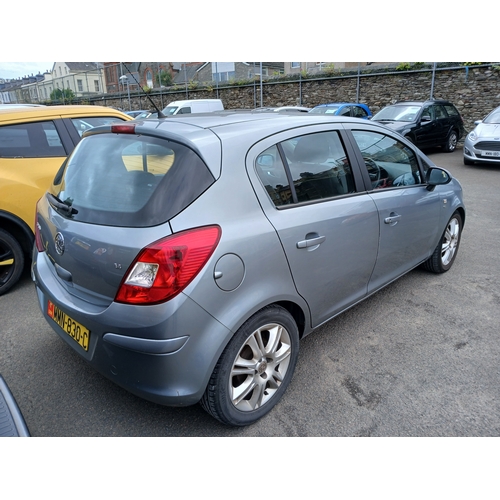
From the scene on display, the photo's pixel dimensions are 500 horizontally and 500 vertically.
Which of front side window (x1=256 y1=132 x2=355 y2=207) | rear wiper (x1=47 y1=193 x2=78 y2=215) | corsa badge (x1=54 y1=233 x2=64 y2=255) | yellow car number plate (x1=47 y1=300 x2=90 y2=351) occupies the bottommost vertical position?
yellow car number plate (x1=47 y1=300 x2=90 y2=351)

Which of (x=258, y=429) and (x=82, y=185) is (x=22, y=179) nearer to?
(x=82, y=185)

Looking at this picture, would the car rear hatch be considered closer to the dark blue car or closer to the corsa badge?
the corsa badge

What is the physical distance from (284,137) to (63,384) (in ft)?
7.13

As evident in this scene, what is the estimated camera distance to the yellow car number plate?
2166mm

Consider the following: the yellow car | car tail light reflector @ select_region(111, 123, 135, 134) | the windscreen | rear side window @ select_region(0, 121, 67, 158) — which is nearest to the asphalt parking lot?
the yellow car

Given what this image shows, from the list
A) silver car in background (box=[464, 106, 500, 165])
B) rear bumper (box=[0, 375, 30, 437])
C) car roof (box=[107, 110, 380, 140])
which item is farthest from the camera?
silver car in background (box=[464, 106, 500, 165])

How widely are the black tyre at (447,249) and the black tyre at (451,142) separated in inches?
408

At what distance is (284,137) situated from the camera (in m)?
2.51

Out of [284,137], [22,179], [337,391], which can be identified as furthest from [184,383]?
[22,179]

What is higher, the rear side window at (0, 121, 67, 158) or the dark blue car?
the rear side window at (0, 121, 67, 158)

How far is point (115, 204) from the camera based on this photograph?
211cm

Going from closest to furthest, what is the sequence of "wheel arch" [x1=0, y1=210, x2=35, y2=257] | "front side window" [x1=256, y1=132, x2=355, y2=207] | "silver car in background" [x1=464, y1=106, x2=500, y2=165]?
"front side window" [x1=256, y1=132, x2=355, y2=207] < "wheel arch" [x1=0, y1=210, x2=35, y2=257] < "silver car in background" [x1=464, y1=106, x2=500, y2=165]

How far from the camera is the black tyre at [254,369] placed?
6.96 ft

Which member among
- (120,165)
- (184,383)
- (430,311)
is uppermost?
(120,165)
